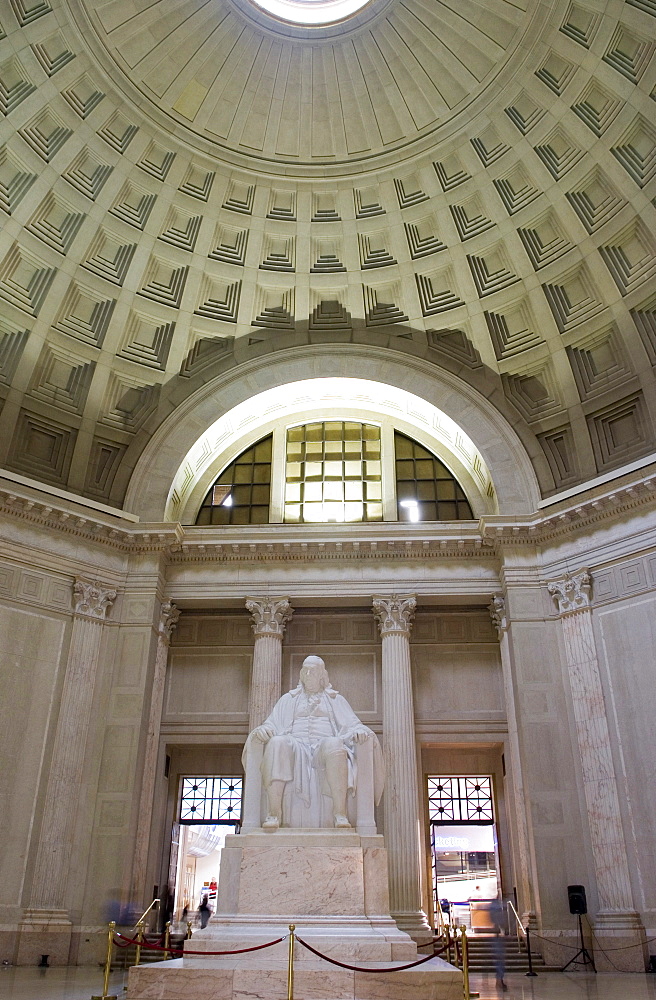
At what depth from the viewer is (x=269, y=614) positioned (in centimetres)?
1753

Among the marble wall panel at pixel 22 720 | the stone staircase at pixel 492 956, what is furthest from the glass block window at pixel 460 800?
the marble wall panel at pixel 22 720

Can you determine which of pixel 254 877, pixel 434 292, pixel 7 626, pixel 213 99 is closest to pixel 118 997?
pixel 254 877

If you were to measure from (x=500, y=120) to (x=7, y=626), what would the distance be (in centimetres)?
1515

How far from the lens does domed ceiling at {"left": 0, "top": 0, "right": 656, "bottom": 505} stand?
16203mm

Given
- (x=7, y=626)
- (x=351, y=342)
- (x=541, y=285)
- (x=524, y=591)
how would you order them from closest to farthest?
(x=7, y=626) → (x=524, y=591) → (x=541, y=285) → (x=351, y=342)

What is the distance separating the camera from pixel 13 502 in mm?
16234

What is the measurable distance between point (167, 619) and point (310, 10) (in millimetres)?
13848

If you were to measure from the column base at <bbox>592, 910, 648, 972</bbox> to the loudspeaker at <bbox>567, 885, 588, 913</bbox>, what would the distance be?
513 millimetres

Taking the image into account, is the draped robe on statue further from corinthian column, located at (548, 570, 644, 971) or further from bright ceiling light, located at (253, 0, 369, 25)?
bright ceiling light, located at (253, 0, 369, 25)

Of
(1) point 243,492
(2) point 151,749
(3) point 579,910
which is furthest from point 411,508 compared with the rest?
(3) point 579,910

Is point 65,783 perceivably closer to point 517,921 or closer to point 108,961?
point 108,961

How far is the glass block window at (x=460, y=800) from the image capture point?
17.7 meters

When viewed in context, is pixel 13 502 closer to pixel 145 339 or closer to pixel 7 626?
pixel 7 626

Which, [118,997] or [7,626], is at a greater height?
[7,626]
